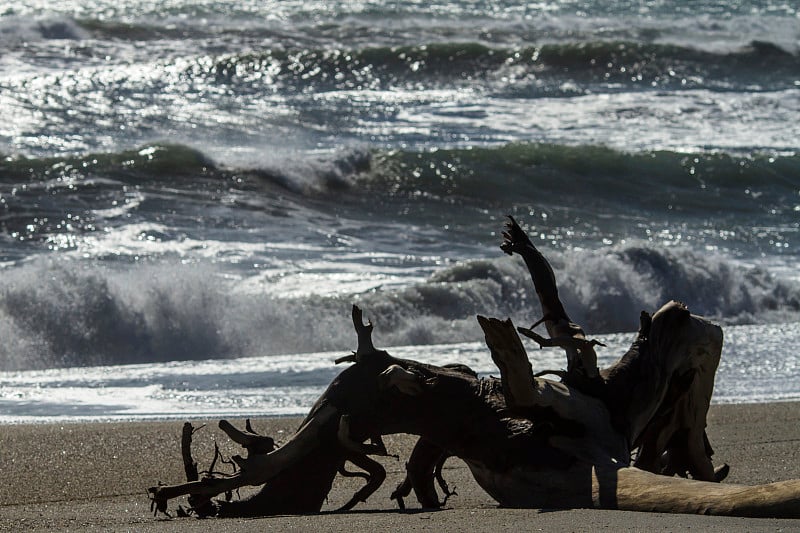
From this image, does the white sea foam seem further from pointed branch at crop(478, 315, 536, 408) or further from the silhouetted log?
pointed branch at crop(478, 315, 536, 408)

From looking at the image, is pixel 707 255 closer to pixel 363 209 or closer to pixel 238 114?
pixel 363 209

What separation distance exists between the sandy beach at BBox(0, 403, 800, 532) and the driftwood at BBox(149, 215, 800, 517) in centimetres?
10

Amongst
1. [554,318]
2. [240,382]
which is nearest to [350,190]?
[240,382]

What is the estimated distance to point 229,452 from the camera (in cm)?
521

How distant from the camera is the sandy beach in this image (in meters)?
3.24

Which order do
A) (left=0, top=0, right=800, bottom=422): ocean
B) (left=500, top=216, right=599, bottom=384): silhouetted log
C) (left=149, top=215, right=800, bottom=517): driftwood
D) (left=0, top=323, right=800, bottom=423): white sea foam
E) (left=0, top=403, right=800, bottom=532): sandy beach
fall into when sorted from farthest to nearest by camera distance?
(left=0, top=0, right=800, bottom=422): ocean < (left=0, top=323, right=800, bottom=423): white sea foam < (left=500, top=216, right=599, bottom=384): silhouetted log < (left=149, top=215, right=800, bottom=517): driftwood < (left=0, top=403, right=800, bottom=532): sandy beach

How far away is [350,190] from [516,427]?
34.8ft

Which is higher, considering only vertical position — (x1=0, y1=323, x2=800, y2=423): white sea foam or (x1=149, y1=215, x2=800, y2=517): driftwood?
(x1=149, y1=215, x2=800, y2=517): driftwood

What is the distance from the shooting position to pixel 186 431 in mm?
3535

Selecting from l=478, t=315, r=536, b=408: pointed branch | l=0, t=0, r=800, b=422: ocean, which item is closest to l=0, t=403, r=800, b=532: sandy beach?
l=478, t=315, r=536, b=408: pointed branch

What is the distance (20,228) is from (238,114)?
621 centimetres

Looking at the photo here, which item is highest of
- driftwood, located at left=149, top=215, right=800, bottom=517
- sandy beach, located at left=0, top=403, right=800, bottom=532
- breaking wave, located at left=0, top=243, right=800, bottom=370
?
driftwood, located at left=149, top=215, right=800, bottom=517

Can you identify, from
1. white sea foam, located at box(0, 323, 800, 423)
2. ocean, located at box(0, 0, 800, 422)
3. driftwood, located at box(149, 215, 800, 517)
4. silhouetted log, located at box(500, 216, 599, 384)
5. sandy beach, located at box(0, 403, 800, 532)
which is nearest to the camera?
sandy beach, located at box(0, 403, 800, 532)

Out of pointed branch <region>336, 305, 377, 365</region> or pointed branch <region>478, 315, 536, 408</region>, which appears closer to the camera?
pointed branch <region>478, 315, 536, 408</region>
